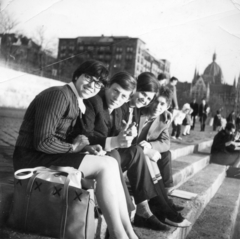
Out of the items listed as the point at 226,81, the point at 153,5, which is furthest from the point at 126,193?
the point at 153,5

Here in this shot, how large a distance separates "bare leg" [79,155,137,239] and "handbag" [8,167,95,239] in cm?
5

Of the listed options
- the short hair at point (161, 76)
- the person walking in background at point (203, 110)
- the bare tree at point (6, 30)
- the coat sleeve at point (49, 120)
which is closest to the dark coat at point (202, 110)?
the person walking in background at point (203, 110)

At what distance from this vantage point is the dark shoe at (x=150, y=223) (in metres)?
1.26

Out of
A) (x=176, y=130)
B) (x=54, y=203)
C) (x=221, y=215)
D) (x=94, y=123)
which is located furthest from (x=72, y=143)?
(x=221, y=215)

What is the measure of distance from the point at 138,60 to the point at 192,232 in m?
0.81

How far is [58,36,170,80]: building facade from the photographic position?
118 cm

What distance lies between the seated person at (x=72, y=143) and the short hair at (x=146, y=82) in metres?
0.19

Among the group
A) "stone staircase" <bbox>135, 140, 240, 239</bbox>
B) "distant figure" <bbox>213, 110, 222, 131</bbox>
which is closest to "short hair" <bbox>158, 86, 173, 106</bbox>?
"distant figure" <bbox>213, 110, 222, 131</bbox>

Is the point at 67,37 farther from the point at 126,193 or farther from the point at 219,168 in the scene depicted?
the point at 219,168

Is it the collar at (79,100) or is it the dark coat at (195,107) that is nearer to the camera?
the collar at (79,100)

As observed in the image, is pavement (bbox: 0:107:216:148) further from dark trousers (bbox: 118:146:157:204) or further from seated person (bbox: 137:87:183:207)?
dark trousers (bbox: 118:146:157:204)

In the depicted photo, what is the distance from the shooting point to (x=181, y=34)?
48.1 inches

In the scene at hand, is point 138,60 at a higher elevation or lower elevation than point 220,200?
higher

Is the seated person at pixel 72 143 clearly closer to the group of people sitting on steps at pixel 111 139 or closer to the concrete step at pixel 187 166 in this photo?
the group of people sitting on steps at pixel 111 139
